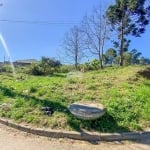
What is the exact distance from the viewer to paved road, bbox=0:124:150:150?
5132 millimetres

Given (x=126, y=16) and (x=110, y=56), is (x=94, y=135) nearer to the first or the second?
(x=126, y=16)

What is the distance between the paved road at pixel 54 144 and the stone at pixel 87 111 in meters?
0.70

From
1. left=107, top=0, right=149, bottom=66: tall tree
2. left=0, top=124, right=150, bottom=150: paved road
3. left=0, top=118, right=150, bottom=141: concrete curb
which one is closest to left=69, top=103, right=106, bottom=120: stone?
left=0, top=118, right=150, bottom=141: concrete curb

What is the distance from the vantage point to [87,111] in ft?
19.8

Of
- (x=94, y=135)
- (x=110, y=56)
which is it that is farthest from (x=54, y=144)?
(x=110, y=56)

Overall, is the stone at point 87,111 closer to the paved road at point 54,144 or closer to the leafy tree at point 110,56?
the paved road at point 54,144

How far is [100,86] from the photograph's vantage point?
28.8 feet

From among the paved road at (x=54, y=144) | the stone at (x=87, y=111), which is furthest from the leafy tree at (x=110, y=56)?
the paved road at (x=54, y=144)

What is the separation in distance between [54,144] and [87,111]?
44.2 inches

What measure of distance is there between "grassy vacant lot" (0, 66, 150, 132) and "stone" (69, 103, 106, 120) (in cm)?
13

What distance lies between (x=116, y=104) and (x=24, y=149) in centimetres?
286

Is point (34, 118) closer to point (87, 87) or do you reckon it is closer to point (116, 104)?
point (116, 104)

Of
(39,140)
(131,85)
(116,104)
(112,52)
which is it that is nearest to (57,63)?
(112,52)

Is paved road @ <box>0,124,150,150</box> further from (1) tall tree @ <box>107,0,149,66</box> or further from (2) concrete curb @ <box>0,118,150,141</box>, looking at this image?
(1) tall tree @ <box>107,0,149,66</box>
